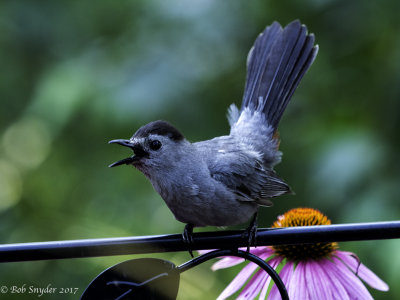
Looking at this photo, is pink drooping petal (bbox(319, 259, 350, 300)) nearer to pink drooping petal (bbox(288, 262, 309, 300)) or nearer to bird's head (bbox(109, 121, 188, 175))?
pink drooping petal (bbox(288, 262, 309, 300))

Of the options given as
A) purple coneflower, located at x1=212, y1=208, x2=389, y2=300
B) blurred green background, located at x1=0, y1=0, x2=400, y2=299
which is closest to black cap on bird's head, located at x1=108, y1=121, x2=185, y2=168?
→ purple coneflower, located at x1=212, y1=208, x2=389, y2=300

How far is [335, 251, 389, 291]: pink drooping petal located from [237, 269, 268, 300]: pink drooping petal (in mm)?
289

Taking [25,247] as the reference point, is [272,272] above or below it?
below

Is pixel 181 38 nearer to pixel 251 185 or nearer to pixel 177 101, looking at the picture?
pixel 177 101

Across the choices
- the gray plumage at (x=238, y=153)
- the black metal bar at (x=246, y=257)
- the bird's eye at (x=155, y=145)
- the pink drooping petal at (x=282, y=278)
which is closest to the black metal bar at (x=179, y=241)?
the black metal bar at (x=246, y=257)

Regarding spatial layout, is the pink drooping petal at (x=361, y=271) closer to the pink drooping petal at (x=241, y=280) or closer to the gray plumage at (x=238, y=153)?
the pink drooping petal at (x=241, y=280)

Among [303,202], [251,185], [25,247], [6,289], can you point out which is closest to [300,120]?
[303,202]

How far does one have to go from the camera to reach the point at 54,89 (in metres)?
3.52

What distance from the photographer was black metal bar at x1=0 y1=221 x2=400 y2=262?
1512mm

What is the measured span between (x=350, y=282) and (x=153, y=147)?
88 centimetres

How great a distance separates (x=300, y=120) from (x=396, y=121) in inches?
29.6

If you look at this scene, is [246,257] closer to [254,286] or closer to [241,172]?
[254,286]

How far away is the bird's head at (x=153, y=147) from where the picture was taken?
2203mm

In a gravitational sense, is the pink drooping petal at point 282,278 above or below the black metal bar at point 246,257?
below
